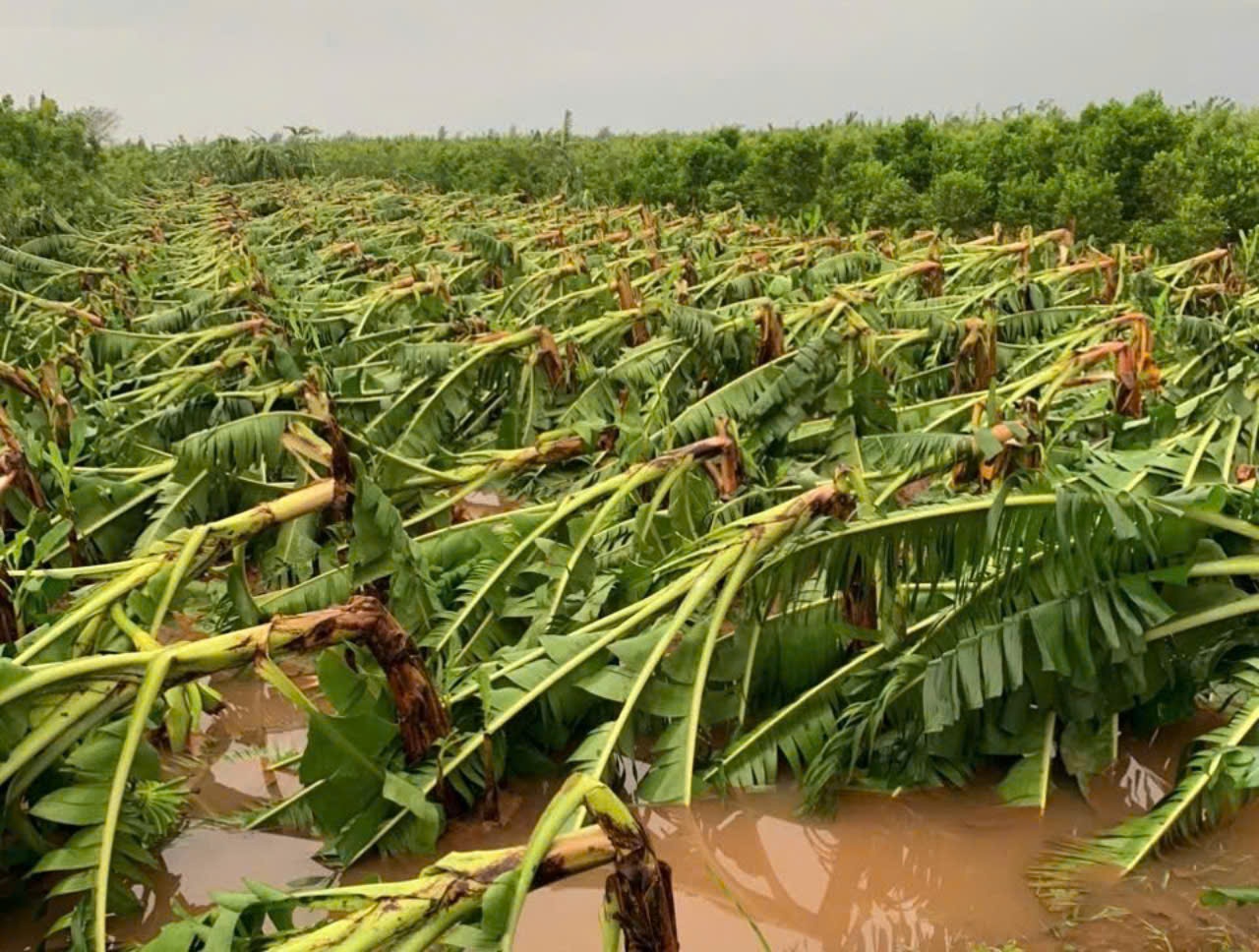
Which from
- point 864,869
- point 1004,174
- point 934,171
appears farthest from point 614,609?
point 934,171

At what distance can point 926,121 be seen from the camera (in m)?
14.5

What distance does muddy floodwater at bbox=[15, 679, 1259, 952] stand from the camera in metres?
2.12

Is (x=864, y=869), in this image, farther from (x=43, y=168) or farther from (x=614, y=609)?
(x=43, y=168)

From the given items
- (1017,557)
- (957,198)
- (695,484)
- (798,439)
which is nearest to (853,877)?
(1017,557)

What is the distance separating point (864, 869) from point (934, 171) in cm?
1274

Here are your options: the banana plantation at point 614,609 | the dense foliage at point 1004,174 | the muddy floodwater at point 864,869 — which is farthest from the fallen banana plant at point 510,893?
the dense foliage at point 1004,174

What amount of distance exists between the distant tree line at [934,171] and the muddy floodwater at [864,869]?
8183 millimetres

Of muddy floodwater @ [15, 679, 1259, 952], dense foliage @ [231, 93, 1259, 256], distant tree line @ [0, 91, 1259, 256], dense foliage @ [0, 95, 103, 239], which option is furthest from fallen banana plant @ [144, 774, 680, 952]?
dense foliage @ [0, 95, 103, 239]

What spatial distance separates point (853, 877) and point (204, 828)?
1.52 metres

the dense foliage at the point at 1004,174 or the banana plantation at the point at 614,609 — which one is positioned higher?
the dense foliage at the point at 1004,174

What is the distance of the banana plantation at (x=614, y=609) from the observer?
1962mm

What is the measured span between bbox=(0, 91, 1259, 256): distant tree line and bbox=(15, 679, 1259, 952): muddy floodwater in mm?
8183

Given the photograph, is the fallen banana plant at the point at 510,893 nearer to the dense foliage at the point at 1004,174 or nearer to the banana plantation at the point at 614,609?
the banana plantation at the point at 614,609

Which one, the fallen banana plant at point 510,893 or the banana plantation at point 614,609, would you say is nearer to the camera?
the fallen banana plant at point 510,893
